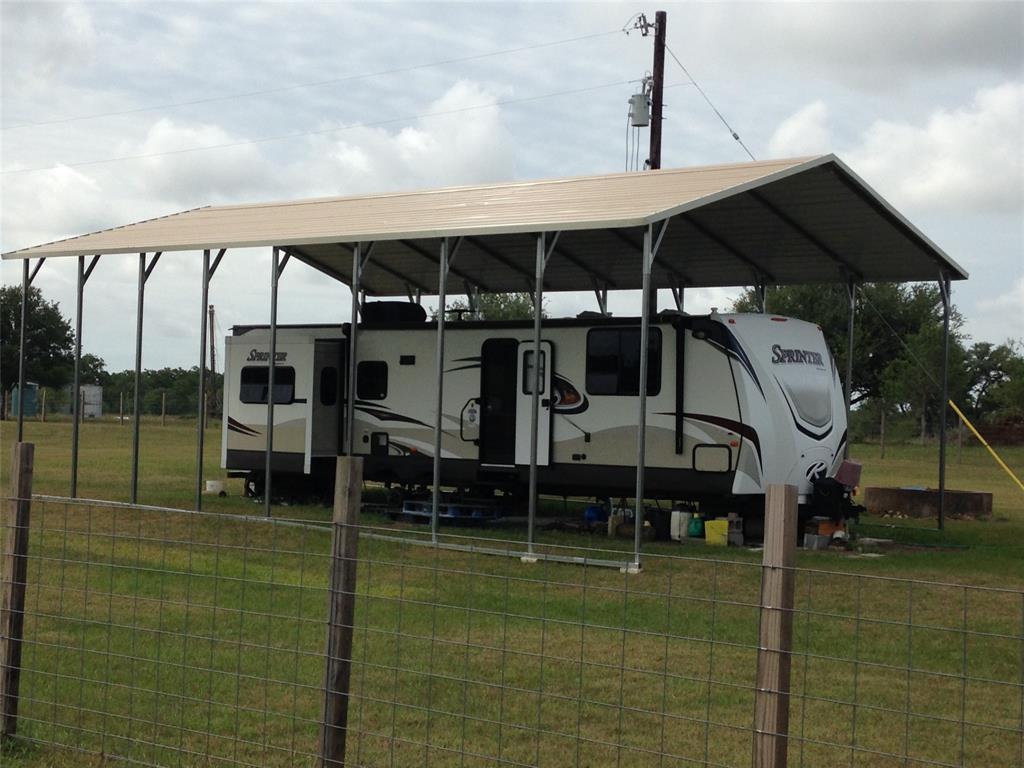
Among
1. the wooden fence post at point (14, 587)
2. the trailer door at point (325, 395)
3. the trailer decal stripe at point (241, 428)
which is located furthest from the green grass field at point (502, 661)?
the trailer decal stripe at point (241, 428)

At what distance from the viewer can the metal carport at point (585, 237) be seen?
14.9 metres

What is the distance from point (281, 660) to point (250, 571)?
4645 mm

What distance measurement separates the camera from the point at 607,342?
17.5m

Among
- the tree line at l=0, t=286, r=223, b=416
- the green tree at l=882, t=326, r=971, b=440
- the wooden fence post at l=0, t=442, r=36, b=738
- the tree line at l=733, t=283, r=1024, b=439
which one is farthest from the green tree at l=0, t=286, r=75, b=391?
the wooden fence post at l=0, t=442, r=36, b=738

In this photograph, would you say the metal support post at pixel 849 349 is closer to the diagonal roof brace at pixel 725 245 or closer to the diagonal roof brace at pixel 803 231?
the diagonal roof brace at pixel 803 231

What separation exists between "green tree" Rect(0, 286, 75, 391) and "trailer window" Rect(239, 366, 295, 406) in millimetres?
49793

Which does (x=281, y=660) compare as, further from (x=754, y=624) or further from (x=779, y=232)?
(x=779, y=232)

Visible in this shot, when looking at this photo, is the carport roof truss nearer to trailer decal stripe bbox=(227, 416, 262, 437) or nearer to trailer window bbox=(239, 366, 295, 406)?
trailer window bbox=(239, 366, 295, 406)

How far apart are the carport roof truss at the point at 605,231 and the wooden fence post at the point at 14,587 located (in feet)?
26.5

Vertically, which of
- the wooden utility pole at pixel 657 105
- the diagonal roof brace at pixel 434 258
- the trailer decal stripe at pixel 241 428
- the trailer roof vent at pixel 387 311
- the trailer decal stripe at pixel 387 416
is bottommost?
the trailer decal stripe at pixel 241 428

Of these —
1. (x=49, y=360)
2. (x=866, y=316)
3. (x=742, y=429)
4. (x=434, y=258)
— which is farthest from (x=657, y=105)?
(x=49, y=360)

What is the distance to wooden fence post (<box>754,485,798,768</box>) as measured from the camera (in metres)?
4.46

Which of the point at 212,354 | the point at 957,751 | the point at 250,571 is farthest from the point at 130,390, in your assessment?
the point at 957,751

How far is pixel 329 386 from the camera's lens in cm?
2047
